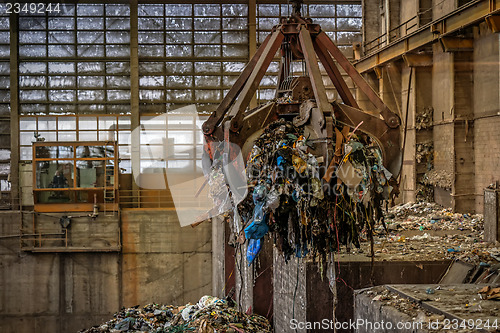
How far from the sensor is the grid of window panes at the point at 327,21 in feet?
62.2

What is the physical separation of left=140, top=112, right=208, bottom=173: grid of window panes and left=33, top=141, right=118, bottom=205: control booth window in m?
1.41

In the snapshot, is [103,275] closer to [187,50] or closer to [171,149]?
[171,149]

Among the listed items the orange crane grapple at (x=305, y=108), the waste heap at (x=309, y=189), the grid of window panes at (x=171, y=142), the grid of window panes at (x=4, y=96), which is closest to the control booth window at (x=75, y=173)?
the grid of window panes at (x=171, y=142)

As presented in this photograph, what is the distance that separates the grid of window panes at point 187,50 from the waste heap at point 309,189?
558 inches

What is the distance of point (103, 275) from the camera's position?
56.6ft

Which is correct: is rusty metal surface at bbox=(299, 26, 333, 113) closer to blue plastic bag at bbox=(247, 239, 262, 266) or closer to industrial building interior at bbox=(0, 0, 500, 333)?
blue plastic bag at bbox=(247, 239, 262, 266)

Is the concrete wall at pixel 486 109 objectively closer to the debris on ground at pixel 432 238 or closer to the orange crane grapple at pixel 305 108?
the debris on ground at pixel 432 238

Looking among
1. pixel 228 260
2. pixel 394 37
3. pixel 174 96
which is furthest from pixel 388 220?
pixel 174 96

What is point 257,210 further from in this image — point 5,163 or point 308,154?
point 5,163

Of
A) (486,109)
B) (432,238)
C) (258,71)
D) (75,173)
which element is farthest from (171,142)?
(258,71)

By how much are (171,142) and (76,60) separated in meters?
4.25

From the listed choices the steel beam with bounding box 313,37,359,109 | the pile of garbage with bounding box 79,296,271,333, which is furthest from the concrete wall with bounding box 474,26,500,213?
the steel beam with bounding box 313,37,359,109

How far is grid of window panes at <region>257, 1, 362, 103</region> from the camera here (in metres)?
19.0

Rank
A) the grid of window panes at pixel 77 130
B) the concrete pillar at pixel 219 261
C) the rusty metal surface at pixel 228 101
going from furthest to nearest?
the grid of window panes at pixel 77 130 < the concrete pillar at pixel 219 261 < the rusty metal surface at pixel 228 101
